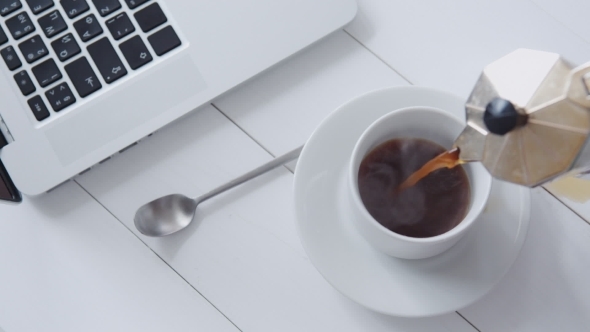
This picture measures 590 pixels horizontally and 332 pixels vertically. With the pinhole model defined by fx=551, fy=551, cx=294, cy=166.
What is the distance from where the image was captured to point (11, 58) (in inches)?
18.9

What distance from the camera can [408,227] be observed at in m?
0.44

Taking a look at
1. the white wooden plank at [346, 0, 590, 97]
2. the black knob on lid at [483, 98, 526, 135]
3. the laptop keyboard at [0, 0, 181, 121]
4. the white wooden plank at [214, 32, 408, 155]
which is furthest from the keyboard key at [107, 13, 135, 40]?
the black knob on lid at [483, 98, 526, 135]

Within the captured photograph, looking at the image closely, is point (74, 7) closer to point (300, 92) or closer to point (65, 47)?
point (65, 47)

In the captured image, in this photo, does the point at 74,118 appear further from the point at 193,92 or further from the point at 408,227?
the point at 408,227

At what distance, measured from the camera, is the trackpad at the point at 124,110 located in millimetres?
485

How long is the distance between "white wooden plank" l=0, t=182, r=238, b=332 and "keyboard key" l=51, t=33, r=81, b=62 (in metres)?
0.13

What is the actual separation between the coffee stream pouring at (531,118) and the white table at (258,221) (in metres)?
0.17

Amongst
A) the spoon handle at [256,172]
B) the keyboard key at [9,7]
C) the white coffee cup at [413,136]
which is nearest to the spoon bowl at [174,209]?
the spoon handle at [256,172]

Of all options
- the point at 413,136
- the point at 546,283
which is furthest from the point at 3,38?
the point at 546,283

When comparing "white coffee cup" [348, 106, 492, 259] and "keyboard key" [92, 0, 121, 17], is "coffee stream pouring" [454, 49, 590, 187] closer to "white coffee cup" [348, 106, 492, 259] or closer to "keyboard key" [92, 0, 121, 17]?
"white coffee cup" [348, 106, 492, 259]

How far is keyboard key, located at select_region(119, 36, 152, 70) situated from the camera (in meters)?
0.48

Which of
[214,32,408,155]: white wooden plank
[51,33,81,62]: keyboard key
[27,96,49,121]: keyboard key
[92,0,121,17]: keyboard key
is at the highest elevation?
[92,0,121,17]: keyboard key

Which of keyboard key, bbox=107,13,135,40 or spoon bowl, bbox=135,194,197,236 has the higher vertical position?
keyboard key, bbox=107,13,135,40

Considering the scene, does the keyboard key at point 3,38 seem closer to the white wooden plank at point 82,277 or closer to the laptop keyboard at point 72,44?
the laptop keyboard at point 72,44
